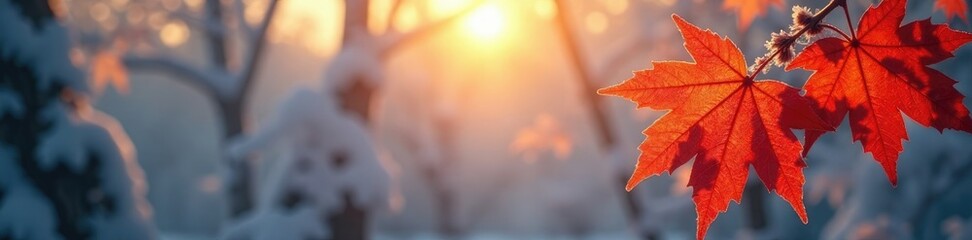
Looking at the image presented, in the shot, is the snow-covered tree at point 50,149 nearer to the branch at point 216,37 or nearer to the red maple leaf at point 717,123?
the red maple leaf at point 717,123

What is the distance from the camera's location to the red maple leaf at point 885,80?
1284 millimetres

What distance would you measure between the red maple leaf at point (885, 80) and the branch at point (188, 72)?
805 cm

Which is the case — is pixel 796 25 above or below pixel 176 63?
above

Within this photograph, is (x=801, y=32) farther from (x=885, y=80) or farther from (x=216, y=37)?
(x=216, y=37)

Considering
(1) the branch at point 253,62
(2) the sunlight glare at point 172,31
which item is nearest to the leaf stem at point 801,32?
(1) the branch at point 253,62

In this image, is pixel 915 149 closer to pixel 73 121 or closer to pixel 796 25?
pixel 796 25

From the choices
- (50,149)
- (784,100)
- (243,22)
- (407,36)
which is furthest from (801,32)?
(243,22)

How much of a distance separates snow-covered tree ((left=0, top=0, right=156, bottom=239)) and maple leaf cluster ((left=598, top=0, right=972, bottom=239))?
415 centimetres

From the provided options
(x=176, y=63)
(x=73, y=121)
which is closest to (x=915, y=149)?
(x=73, y=121)

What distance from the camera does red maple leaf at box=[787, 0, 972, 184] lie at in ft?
4.21

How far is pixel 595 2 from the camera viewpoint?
15070mm

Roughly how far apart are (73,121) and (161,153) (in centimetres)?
3218

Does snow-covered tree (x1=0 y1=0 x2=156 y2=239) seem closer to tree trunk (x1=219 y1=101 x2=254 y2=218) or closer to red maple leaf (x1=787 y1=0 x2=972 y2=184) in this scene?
tree trunk (x1=219 y1=101 x2=254 y2=218)

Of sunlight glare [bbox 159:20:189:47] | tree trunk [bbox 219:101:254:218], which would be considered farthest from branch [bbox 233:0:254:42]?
sunlight glare [bbox 159:20:189:47]
